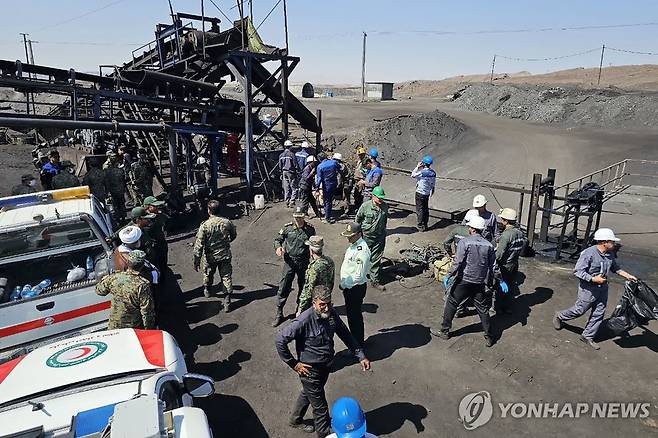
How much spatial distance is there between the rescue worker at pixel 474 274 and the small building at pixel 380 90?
51.8 metres

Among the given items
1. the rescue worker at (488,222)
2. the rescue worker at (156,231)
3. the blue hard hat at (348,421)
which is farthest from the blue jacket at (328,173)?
the blue hard hat at (348,421)

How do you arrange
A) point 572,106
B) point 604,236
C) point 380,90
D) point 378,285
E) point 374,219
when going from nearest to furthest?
point 604,236
point 374,219
point 378,285
point 572,106
point 380,90

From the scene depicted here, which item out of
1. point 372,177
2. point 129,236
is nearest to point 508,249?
point 372,177

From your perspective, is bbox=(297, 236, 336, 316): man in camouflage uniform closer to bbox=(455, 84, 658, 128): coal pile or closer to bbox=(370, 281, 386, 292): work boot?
bbox=(370, 281, 386, 292): work boot

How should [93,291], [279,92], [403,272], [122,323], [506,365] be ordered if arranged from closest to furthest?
1. [122,323]
2. [93,291]
3. [506,365]
4. [403,272]
5. [279,92]

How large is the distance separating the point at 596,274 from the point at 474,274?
1.70 meters

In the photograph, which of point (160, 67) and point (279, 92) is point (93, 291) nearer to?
point (279, 92)

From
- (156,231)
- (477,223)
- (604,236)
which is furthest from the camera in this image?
(156,231)

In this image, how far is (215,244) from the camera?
7.63 meters

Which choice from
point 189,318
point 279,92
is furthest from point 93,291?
point 279,92

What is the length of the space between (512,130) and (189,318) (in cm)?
2923

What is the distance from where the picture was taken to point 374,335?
7133 mm

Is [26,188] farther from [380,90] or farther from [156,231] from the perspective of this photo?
[380,90]

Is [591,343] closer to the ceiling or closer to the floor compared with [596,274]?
closer to the floor
